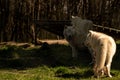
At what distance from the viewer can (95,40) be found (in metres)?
9.64

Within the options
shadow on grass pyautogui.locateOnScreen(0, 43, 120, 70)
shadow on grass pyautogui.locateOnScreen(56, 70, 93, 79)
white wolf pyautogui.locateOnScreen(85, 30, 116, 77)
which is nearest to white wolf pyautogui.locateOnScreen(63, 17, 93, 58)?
shadow on grass pyautogui.locateOnScreen(0, 43, 120, 70)

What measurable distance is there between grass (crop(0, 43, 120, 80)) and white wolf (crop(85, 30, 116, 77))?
0.21 m

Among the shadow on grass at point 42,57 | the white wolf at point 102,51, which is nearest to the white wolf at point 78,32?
the shadow on grass at point 42,57

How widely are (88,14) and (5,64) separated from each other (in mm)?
4854

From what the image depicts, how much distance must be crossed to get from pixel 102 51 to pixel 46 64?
99.2 inches

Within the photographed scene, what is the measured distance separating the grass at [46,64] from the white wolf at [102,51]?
21 centimetres

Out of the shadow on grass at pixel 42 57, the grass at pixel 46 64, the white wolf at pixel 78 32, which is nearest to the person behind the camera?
the grass at pixel 46 64

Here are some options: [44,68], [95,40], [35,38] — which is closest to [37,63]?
[44,68]

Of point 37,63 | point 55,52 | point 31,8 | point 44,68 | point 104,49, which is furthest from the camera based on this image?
point 31,8

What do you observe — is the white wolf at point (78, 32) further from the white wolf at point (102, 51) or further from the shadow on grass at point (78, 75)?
the white wolf at point (102, 51)

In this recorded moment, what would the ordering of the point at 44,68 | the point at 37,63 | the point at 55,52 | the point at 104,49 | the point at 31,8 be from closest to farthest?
1. the point at 104,49
2. the point at 44,68
3. the point at 37,63
4. the point at 55,52
5. the point at 31,8

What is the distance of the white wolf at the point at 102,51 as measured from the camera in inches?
368

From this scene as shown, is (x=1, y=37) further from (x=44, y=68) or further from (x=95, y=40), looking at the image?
(x=95, y=40)

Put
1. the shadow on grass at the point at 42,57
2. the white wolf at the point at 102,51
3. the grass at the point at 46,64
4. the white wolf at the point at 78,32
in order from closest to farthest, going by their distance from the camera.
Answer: the white wolf at the point at 102,51 < the grass at the point at 46,64 < the shadow on grass at the point at 42,57 < the white wolf at the point at 78,32
